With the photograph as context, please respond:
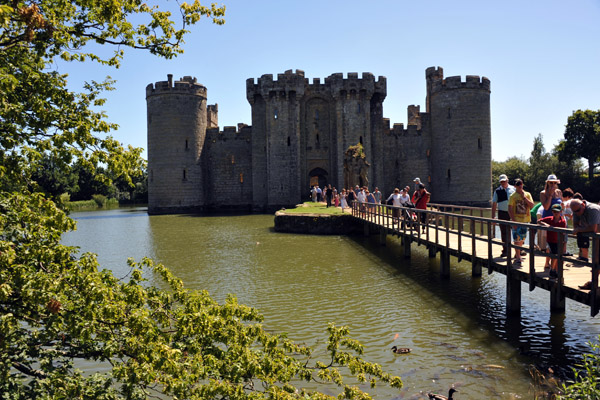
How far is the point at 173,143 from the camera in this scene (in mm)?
43812

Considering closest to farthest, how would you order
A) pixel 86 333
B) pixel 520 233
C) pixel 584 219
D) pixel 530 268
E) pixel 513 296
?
pixel 86 333 < pixel 584 219 < pixel 530 268 < pixel 513 296 < pixel 520 233

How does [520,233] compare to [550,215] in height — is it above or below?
below

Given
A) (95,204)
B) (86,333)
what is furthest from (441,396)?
(95,204)

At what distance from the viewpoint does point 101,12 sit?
567cm

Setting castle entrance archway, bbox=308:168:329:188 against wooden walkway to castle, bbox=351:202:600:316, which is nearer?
wooden walkway to castle, bbox=351:202:600:316

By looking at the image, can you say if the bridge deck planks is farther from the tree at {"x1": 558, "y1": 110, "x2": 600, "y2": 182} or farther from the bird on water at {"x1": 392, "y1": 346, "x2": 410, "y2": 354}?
the tree at {"x1": 558, "y1": 110, "x2": 600, "y2": 182}

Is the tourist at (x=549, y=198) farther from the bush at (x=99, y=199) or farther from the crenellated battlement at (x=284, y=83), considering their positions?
the bush at (x=99, y=199)

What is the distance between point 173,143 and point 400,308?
3669 centimetres

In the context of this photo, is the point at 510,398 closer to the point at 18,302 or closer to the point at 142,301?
the point at 142,301

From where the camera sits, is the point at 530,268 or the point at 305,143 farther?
the point at 305,143

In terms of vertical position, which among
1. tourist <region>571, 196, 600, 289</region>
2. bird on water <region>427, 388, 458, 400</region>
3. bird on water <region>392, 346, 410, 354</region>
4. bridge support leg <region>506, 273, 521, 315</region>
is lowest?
bird on water <region>392, 346, 410, 354</region>

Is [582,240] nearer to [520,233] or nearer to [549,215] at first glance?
[549,215]

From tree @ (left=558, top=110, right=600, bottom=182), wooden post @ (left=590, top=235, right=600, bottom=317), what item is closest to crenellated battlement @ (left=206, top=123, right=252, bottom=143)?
tree @ (left=558, top=110, right=600, bottom=182)

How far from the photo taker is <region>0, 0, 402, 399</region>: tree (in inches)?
170
